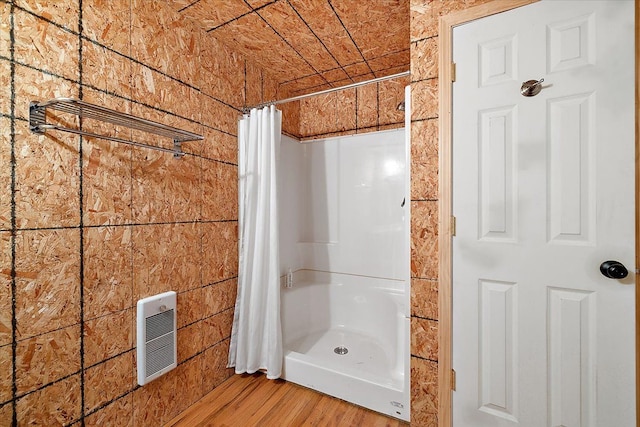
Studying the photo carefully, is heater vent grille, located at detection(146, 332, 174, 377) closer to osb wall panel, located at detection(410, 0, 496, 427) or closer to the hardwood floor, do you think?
the hardwood floor

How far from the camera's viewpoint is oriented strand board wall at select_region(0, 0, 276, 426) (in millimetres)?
1056

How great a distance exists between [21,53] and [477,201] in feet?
6.58

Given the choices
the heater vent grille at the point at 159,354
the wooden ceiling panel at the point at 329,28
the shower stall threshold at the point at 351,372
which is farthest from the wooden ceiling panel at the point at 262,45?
the shower stall threshold at the point at 351,372

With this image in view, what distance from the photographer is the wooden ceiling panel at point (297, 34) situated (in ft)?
5.44

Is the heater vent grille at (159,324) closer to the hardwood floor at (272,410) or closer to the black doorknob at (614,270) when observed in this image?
the hardwood floor at (272,410)

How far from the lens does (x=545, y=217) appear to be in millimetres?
1138

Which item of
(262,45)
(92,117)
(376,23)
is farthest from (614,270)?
(262,45)

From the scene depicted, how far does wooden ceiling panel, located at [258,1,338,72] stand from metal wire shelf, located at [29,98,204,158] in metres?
0.93

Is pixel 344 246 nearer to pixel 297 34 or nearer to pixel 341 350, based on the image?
pixel 341 350

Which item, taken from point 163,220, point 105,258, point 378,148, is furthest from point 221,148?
point 378,148

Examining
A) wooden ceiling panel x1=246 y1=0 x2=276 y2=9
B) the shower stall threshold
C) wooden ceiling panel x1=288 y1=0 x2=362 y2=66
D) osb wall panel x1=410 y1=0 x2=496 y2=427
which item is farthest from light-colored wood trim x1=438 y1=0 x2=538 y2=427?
wooden ceiling panel x1=246 y1=0 x2=276 y2=9

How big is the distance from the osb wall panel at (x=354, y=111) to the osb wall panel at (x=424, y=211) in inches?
44.9

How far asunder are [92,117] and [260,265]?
4.09ft

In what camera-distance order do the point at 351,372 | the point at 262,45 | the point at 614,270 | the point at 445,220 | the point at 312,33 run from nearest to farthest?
the point at 614,270, the point at 445,220, the point at 351,372, the point at 312,33, the point at 262,45
